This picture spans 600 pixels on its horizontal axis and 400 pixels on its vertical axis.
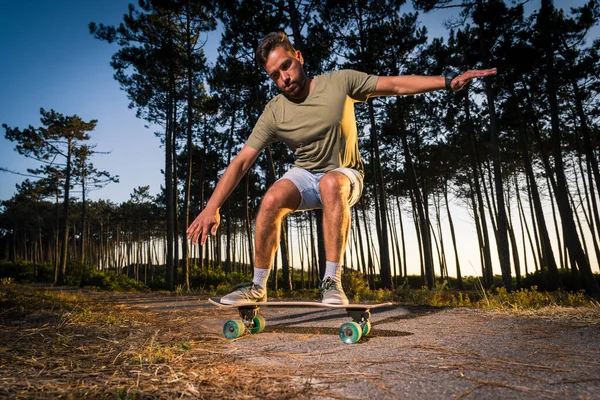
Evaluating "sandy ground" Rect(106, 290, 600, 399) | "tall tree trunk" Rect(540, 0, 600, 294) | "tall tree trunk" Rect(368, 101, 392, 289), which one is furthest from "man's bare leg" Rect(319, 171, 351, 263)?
"tall tree trunk" Rect(540, 0, 600, 294)

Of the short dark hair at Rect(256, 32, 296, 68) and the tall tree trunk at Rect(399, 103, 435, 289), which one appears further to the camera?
the tall tree trunk at Rect(399, 103, 435, 289)

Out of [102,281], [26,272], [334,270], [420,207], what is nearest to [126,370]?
[334,270]

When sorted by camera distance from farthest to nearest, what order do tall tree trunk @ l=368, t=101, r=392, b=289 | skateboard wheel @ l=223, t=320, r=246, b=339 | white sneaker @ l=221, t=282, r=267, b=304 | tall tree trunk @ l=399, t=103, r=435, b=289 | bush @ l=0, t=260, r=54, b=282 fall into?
bush @ l=0, t=260, r=54, b=282, tall tree trunk @ l=399, t=103, r=435, b=289, tall tree trunk @ l=368, t=101, r=392, b=289, white sneaker @ l=221, t=282, r=267, b=304, skateboard wheel @ l=223, t=320, r=246, b=339

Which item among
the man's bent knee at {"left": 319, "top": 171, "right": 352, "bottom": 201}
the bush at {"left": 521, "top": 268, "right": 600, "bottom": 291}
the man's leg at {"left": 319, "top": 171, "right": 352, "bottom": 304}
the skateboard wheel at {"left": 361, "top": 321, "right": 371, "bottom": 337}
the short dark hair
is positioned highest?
the short dark hair

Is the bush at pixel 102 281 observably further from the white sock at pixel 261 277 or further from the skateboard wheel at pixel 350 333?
the skateboard wheel at pixel 350 333

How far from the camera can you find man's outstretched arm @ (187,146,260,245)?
2.36 metres

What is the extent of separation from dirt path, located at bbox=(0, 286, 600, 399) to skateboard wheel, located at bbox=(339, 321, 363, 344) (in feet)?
0.16

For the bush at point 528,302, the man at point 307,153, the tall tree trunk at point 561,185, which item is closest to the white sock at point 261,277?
the man at point 307,153

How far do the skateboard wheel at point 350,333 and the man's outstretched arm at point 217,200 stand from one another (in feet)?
3.24

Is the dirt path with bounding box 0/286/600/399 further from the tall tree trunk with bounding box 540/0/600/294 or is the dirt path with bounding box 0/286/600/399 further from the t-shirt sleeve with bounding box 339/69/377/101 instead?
the tall tree trunk with bounding box 540/0/600/294

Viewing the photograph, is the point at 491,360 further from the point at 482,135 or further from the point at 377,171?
the point at 482,135

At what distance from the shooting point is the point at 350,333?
2027 millimetres

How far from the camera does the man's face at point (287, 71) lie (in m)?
2.49

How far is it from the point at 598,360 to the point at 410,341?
83 cm
